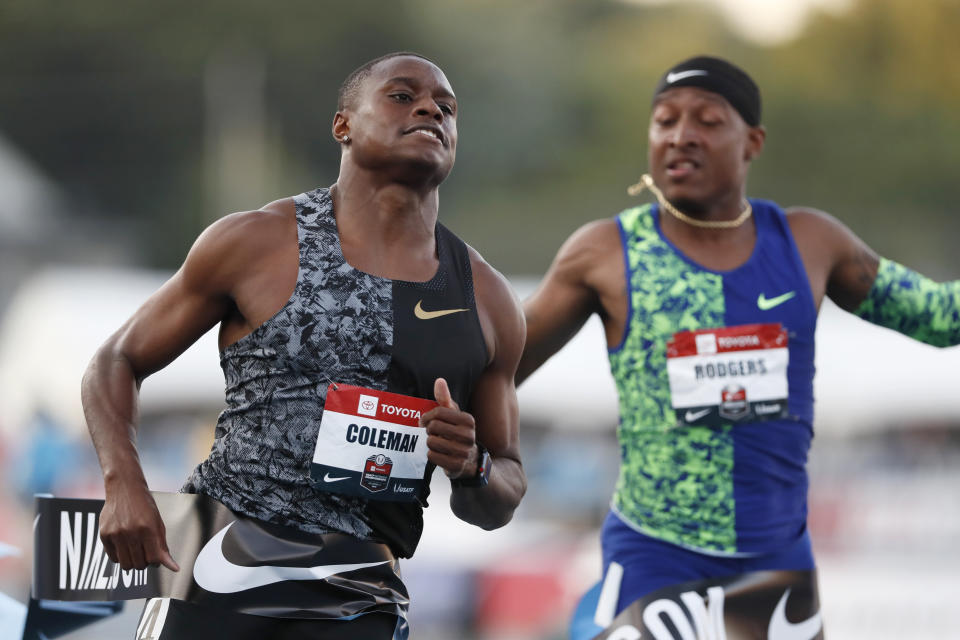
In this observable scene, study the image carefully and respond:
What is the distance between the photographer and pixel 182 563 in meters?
3.27

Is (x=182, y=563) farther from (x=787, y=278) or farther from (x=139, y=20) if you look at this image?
(x=139, y=20)

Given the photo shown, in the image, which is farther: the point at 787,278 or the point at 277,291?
the point at 787,278

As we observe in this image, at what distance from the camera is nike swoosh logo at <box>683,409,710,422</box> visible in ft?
14.5

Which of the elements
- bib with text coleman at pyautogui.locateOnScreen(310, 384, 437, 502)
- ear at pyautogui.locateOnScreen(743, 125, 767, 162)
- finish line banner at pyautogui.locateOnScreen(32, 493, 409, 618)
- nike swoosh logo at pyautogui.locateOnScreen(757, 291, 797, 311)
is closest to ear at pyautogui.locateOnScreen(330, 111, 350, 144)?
bib with text coleman at pyautogui.locateOnScreen(310, 384, 437, 502)

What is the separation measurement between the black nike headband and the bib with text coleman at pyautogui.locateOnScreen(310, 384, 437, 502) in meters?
1.96

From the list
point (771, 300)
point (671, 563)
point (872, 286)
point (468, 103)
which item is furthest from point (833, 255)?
point (468, 103)

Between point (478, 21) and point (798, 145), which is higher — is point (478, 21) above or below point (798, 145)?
above

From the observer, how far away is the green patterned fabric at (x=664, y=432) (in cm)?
440

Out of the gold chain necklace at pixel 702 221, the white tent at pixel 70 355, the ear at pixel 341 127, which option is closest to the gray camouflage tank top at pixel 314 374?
the ear at pixel 341 127

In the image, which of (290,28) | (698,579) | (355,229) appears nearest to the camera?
(355,229)

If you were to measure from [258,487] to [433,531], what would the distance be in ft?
27.9

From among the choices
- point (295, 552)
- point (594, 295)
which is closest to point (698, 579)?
point (594, 295)

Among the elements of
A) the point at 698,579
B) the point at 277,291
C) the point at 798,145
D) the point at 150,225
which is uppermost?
→ the point at 798,145

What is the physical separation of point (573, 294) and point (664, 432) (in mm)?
596
